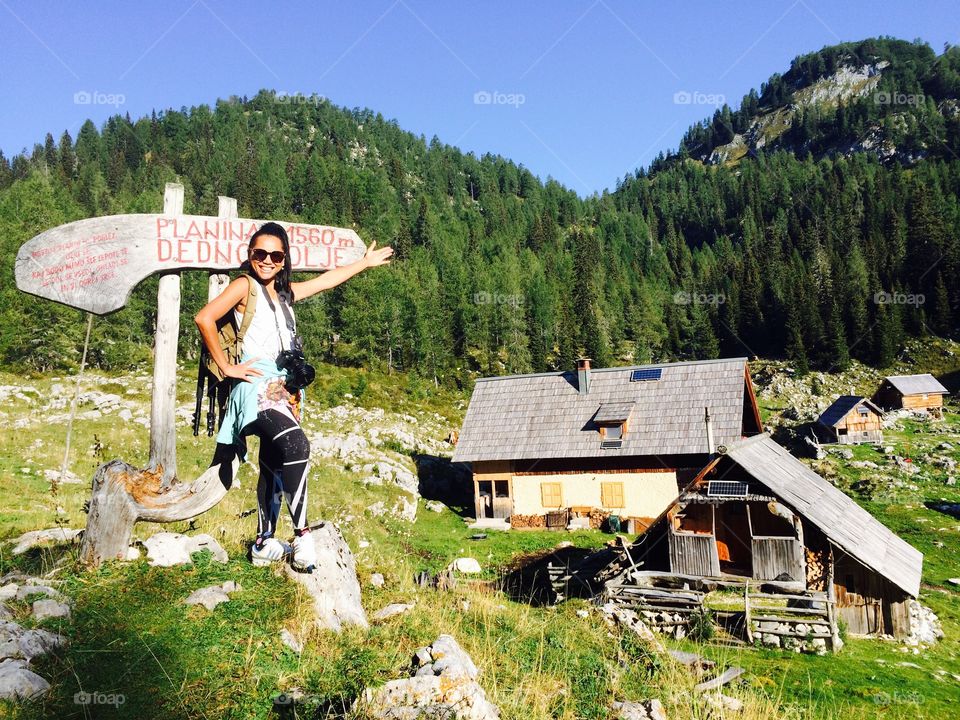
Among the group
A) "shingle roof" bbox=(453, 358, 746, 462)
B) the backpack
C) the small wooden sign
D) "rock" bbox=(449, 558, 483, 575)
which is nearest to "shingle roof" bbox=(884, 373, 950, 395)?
"shingle roof" bbox=(453, 358, 746, 462)

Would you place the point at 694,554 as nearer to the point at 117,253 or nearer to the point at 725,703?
the point at 725,703

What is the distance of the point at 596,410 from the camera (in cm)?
2911

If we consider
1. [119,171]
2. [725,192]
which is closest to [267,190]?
[119,171]

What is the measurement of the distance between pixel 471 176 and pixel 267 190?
68.5 meters

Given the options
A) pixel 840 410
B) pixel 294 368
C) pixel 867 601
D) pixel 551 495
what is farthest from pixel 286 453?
pixel 840 410

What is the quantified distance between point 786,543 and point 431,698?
14.8 meters

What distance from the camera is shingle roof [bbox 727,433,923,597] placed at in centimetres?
1474

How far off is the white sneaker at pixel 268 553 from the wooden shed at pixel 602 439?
73.0 ft

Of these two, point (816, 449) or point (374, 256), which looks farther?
point (816, 449)

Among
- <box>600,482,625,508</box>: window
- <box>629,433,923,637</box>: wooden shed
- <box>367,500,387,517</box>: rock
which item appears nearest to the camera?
<box>629,433,923,637</box>: wooden shed

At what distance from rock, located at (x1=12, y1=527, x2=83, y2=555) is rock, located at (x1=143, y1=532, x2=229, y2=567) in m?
1.45

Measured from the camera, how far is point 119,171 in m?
96.2

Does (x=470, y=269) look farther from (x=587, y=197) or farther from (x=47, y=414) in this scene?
(x=587, y=197)

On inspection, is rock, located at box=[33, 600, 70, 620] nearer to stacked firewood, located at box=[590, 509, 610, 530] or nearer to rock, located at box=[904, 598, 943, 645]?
rock, located at box=[904, 598, 943, 645]
